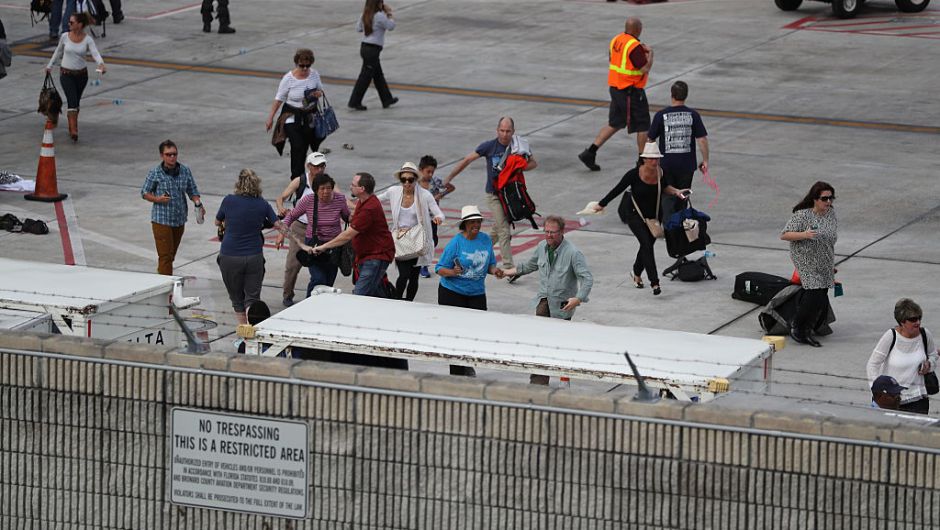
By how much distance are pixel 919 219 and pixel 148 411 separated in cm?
1163

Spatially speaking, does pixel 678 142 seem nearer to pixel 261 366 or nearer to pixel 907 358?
pixel 907 358

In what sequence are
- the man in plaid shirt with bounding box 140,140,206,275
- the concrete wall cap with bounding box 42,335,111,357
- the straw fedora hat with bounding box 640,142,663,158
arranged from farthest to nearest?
the straw fedora hat with bounding box 640,142,663,158, the man in plaid shirt with bounding box 140,140,206,275, the concrete wall cap with bounding box 42,335,111,357

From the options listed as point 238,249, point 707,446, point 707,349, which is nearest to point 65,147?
point 238,249

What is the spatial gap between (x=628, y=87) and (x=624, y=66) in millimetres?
294

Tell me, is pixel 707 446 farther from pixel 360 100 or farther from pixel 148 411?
pixel 360 100

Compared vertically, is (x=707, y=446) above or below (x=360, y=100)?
above

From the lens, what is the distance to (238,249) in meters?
12.9

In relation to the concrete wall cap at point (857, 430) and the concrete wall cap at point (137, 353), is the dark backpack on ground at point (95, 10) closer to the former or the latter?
the concrete wall cap at point (137, 353)

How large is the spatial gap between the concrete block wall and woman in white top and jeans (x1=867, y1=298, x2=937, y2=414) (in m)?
3.39

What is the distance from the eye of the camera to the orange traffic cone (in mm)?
17609

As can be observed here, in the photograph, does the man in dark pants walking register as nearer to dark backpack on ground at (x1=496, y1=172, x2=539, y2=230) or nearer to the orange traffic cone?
the orange traffic cone

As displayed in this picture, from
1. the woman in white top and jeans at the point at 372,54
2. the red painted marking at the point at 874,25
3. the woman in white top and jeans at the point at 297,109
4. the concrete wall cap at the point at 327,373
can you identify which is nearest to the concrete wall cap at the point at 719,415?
the concrete wall cap at the point at 327,373

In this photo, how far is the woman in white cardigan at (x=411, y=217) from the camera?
13484mm

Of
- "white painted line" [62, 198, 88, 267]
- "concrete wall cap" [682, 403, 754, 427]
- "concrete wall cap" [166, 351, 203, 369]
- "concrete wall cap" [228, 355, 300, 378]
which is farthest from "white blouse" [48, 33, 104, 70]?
"concrete wall cap" [682, 403, 754, 427]
